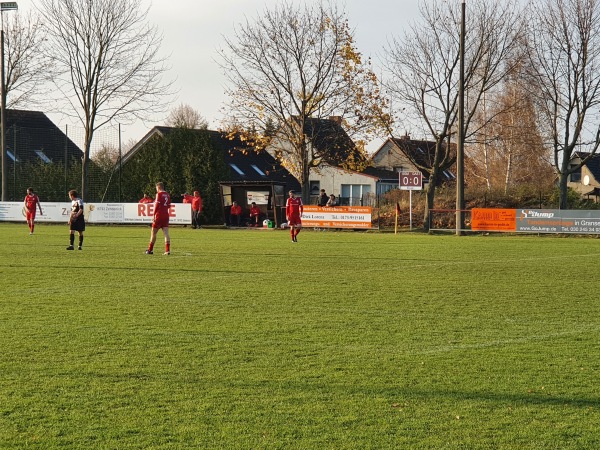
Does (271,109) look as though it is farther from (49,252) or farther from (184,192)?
(49,252)

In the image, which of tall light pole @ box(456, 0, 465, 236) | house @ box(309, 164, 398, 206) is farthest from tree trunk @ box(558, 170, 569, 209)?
house @ box(309, 164, 398, 206)

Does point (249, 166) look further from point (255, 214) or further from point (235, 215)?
point (255, 214)

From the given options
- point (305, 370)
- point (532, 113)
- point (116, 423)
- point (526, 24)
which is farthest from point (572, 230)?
point (116, 423)

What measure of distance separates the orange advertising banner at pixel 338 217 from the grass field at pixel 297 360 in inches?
880

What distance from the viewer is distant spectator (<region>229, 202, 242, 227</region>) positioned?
42875 millimetres

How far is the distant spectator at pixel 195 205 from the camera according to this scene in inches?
1596

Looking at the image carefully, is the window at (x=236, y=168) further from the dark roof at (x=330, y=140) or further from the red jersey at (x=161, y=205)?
the red jersey at (x=161, y=205)

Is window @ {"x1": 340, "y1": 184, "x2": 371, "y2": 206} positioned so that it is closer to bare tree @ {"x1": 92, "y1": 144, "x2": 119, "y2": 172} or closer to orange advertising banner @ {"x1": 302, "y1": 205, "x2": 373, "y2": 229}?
bare tree @ {"x1": 92, "y1": 144, "x2": 119, "y2": 172}

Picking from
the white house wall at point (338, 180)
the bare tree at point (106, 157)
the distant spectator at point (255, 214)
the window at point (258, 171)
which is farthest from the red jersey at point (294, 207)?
the white house wall at point (338, 180)

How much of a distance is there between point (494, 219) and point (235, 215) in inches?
535

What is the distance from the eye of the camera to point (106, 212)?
146 ft

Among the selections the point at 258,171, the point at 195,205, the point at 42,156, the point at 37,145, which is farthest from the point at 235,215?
the point at 258,171

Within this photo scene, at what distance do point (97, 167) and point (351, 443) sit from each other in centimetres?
4610

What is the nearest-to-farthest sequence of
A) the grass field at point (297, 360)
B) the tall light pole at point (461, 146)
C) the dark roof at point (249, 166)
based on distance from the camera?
the grass field at point (297, 360) < the tall light pole at point (461, 146) < the dark roof at point (249, 166)
